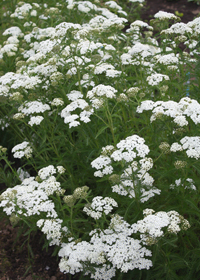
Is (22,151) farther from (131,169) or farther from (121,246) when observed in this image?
(121,246)

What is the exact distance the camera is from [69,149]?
15.6 ft

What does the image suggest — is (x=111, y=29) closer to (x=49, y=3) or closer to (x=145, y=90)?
(x=145, y=90)

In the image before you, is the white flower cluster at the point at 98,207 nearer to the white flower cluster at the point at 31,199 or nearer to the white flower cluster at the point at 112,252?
the white flower cluster at the point at 112,252

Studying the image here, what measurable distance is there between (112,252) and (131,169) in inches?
37.5

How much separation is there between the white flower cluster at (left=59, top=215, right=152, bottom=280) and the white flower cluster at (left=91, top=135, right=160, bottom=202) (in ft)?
1.32

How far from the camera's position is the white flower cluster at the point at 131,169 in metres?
3.05

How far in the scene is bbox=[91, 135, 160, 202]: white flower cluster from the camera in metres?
3.05

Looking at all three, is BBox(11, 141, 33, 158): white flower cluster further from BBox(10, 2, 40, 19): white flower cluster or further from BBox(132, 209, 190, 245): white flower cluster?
BBox(10, 2, 40, 19): white flower cluster

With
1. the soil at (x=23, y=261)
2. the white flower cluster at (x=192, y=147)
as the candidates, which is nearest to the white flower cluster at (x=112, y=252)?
the white flower cluster at (x=192, y=147)

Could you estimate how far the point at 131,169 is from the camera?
3.31 metres

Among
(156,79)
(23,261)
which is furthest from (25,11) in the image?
(23,261)

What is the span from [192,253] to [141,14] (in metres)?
10.8

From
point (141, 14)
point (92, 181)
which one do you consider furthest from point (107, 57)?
point (141, 14)

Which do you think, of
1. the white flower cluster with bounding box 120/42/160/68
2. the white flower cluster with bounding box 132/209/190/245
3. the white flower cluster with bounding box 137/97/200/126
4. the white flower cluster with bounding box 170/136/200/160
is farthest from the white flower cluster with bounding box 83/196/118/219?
the white flower cluster with bounding box 120/42/160/68
